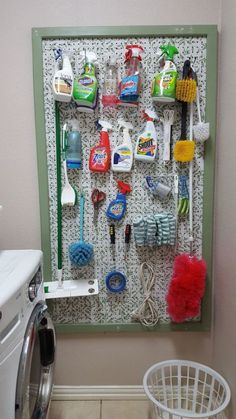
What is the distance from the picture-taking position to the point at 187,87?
117 cm

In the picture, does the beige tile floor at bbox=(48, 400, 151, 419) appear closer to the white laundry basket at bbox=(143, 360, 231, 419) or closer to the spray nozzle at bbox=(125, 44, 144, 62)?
the white laundry basket at bbox=(143, 360, 231, 419)

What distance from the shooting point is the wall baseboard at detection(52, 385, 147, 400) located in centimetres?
146

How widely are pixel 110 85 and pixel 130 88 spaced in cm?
11

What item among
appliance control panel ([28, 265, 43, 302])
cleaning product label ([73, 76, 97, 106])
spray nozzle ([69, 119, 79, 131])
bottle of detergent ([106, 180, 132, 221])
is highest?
cleaning product label ([73, 76, 97, 106])

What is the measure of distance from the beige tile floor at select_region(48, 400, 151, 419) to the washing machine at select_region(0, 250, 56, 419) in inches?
15.5

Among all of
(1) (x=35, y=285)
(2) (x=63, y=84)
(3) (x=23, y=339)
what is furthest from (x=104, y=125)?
(3) (x=23, y=339)

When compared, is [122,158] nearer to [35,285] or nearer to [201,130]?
[201,130]

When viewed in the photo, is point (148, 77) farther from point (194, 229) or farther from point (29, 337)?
point (29, 337)

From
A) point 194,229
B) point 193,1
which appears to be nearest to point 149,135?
point 194,229

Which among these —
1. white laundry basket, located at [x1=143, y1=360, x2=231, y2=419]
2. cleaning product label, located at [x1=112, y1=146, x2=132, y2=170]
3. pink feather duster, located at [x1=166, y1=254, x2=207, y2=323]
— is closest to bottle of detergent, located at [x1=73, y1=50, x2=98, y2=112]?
cleaning product label, located at [x1=112, y1=146, x2=132, y2=170]

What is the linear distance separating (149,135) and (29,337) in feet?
2.97

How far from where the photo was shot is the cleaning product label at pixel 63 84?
116cm

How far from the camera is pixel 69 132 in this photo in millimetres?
1250

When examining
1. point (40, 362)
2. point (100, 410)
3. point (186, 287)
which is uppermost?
point (186, 287)
